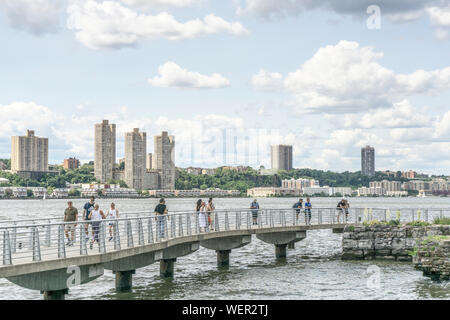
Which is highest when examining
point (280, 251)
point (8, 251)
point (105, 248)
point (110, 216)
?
point (110, 216)

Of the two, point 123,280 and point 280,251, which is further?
point 280,251

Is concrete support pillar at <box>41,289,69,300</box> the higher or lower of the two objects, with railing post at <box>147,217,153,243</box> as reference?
lower

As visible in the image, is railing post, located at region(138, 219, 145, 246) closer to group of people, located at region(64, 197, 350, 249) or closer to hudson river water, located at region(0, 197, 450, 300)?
group of people, located at region(64, 197, 350, 249)

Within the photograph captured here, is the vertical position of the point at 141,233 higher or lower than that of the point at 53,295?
higher

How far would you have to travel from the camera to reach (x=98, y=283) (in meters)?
31.6

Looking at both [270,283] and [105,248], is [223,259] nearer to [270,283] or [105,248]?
[270,283]

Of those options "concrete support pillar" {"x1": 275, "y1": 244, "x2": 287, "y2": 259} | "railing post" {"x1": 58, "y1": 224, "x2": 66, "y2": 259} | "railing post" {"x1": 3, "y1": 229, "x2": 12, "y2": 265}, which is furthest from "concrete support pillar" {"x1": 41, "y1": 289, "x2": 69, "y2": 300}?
"concrete support pillar" {"x1": 275, "y1": 244, "x2": 287, "y2": 259}

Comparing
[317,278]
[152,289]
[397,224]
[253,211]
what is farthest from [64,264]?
[397,224]

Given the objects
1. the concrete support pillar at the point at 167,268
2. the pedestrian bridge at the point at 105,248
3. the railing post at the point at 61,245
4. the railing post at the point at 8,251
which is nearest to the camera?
the railing post at the point at 8,251

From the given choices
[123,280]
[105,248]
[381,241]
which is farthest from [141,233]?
[381,241]

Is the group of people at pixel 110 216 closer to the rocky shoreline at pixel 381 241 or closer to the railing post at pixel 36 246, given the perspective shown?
the railing post at pixel 36 246

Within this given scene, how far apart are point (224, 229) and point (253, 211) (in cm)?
361

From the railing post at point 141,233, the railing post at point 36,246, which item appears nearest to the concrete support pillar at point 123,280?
the railing post at point 141,233
